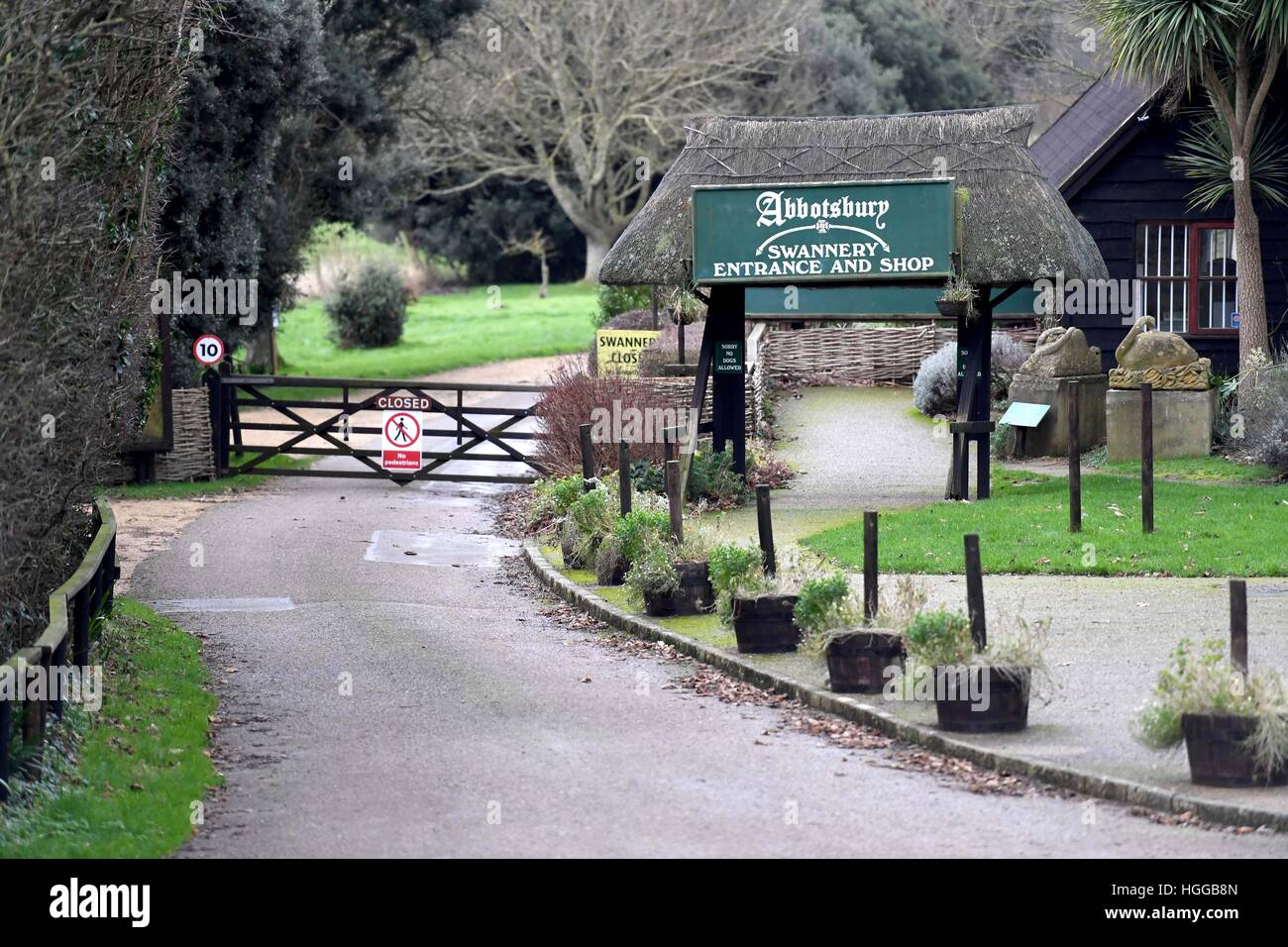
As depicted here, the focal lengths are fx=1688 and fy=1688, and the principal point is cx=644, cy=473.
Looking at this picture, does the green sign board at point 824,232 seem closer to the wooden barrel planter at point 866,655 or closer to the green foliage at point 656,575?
the green foliage at point 656,575

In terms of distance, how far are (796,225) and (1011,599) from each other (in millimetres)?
6609

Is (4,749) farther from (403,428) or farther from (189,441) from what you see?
(189,441)

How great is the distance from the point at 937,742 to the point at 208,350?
58.9 ft

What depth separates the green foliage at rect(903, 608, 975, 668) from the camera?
980cm

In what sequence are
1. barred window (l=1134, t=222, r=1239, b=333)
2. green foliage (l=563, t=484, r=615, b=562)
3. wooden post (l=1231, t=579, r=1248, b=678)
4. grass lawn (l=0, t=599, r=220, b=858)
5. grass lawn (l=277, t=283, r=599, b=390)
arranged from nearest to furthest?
grass lawn (l=0, t=599, r=220, b=858) → wooden post (l=1231, t=579, r=1248, b=678) → green foliage (l=563, t=484, r=615, b=562) → barred window (l=1134, t=222, r=1239, b=333) → grass lawn (l=277, t=283, r=599, b=390)

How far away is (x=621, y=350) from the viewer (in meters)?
25.6

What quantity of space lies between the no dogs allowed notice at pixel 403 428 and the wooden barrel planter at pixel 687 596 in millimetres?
10693

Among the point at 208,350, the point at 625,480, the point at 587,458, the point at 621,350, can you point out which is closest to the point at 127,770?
the point at 625,480

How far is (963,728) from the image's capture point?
31.8 ft

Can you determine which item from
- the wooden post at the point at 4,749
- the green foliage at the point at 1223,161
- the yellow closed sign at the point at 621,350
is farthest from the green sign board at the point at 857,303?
the wooden post at the point at 4,749

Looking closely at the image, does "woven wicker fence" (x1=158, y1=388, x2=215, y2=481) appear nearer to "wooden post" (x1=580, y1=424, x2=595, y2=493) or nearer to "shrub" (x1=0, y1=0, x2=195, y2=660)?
"wooden post" (x1=580, y1=424, x2=595, y2=493)

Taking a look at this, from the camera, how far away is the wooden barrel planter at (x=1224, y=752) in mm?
8305

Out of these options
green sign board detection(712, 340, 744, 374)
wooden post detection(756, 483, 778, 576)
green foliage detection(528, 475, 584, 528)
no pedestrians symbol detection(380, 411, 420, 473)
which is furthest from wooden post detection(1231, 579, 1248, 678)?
no pedestrians symbol detection(380, 411, 420, 473)

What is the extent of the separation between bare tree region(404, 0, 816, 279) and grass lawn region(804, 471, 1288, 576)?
30823mm
